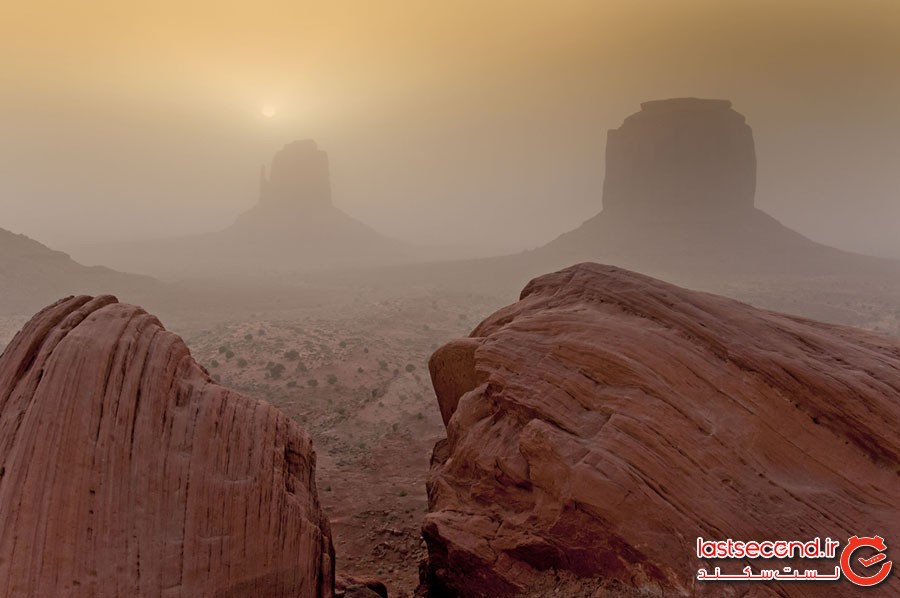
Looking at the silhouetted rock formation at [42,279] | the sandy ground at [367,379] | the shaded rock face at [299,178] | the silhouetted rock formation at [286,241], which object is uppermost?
the shaded rock face at [299,178]

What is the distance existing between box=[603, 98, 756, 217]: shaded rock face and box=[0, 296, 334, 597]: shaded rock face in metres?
91.3

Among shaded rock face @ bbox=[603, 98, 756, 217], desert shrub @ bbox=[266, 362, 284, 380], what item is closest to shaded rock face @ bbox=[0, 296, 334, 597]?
desert shrub @ bbox=[266, 362, 284, 380]

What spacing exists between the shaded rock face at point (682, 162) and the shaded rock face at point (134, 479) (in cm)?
9129

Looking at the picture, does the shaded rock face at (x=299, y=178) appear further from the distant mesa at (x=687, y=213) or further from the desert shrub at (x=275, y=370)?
the desert shrub at (x=275, y=370)

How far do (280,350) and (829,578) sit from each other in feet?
89.7

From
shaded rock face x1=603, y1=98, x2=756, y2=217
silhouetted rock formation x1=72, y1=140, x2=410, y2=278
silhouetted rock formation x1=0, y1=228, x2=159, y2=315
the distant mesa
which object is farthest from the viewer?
silhouetted rock formation x1=72, y1=140, x2=410, y2=278

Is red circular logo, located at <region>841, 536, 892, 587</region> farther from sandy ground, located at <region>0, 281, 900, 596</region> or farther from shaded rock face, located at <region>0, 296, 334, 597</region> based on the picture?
sandy ground, located at <region>0, 281, 900, 596</region>

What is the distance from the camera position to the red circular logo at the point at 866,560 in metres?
5.62

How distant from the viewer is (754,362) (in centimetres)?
752

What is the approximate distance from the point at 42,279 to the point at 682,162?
101 meters

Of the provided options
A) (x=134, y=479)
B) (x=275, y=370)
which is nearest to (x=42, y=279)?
(x=275, y=370)

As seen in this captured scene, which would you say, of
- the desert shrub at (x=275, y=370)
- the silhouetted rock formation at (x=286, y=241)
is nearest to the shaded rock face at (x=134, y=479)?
the desert shrub at (x=275, y=370)

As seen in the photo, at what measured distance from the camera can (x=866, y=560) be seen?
578 cm

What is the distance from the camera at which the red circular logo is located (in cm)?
562
